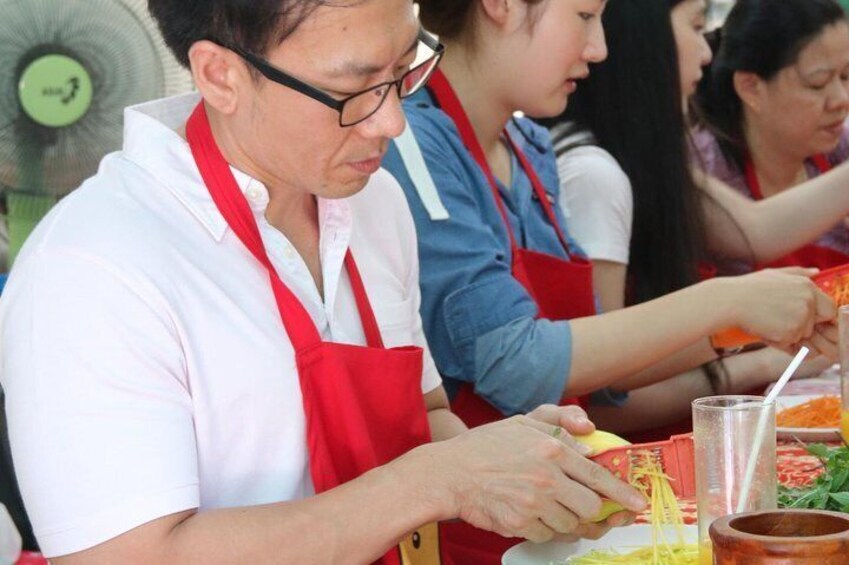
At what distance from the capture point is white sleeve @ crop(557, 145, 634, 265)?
2.84 meters

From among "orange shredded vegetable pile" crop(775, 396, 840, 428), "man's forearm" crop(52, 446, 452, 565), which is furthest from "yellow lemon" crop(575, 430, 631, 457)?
"orange shredded vegetable pile" crop(775, 396, 840, 428)

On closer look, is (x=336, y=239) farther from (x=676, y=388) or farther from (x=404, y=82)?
(x=676, y=388)

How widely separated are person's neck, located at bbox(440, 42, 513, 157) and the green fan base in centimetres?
75

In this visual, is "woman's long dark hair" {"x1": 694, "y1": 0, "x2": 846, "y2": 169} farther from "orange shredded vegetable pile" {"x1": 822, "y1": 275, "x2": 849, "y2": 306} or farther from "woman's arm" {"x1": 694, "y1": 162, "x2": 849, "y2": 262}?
"orange shredded vegetable pile" {"x1": 822, "y1": 275, "x2": 849, "y2": 306}

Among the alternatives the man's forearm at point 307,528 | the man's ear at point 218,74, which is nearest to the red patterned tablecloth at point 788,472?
the man's forearm at point 307,528

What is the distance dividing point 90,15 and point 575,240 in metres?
1.08

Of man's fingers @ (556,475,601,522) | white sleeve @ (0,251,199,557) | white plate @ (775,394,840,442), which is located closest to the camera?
white sleeve @ (0,251,199,557)

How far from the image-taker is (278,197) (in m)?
1.74

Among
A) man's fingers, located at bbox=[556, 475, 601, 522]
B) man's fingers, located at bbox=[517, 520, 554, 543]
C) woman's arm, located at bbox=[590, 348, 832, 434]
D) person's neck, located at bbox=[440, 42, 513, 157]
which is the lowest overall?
woman's arm, located at bbox=[590, 348, 832, 434]

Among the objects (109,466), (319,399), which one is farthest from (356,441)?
(109,466)

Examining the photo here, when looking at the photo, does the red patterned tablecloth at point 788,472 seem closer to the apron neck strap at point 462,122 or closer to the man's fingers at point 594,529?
the man's fingers at point 594,529

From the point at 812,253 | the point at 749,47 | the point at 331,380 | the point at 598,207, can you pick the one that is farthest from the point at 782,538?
the point at 749,47

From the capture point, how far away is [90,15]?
2371mm

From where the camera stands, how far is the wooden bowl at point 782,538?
1086 millimetres
